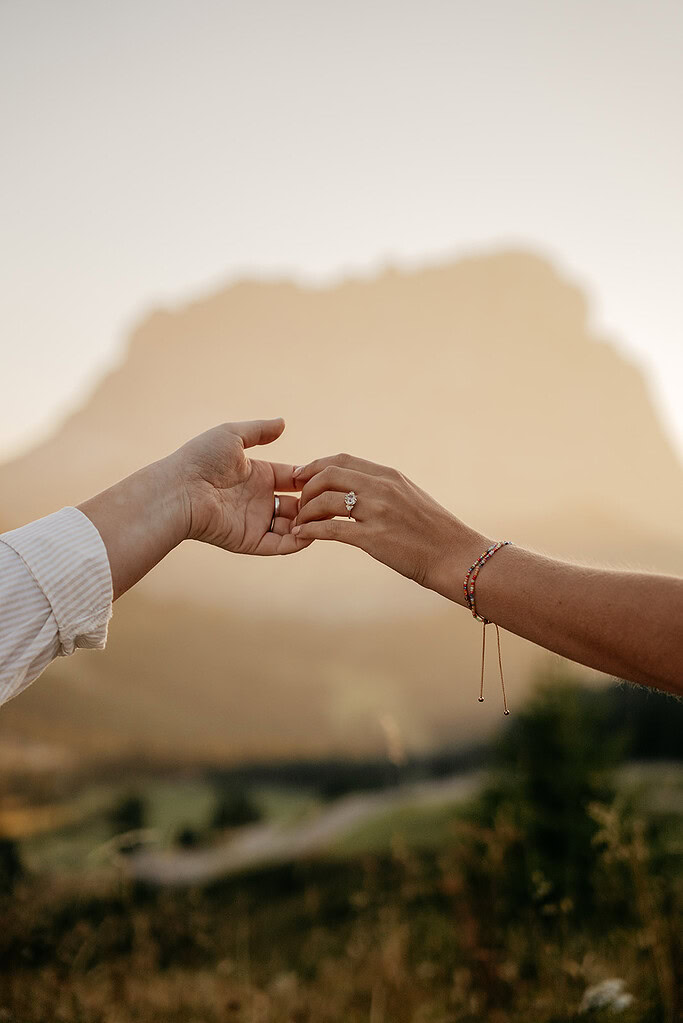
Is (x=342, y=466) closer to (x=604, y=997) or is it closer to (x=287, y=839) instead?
(x=604, y=997)

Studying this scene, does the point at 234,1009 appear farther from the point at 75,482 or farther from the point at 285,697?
the point at 75,482

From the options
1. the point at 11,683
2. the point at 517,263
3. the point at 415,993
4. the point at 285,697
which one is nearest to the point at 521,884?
the point at 415,993

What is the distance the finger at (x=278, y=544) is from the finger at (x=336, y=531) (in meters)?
0.07

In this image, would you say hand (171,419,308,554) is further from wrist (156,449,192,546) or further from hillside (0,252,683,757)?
hillside (0,252,683,757)

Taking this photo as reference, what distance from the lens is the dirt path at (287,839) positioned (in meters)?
4.10

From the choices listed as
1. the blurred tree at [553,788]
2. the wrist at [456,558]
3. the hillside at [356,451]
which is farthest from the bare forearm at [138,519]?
the hillside at [356,451]

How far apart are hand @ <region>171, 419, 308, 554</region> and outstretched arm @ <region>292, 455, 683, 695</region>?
0.09 meters

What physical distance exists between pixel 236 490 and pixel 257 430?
0.14 metres

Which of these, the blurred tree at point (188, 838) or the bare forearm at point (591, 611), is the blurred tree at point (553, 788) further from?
the bare forearm at point (591, 611)

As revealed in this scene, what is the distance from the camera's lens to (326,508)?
154 cm

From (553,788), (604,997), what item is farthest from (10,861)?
(604,997)

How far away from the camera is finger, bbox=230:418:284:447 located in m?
1.58

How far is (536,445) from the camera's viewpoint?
491cm

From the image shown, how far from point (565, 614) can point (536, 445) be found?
386 cm
